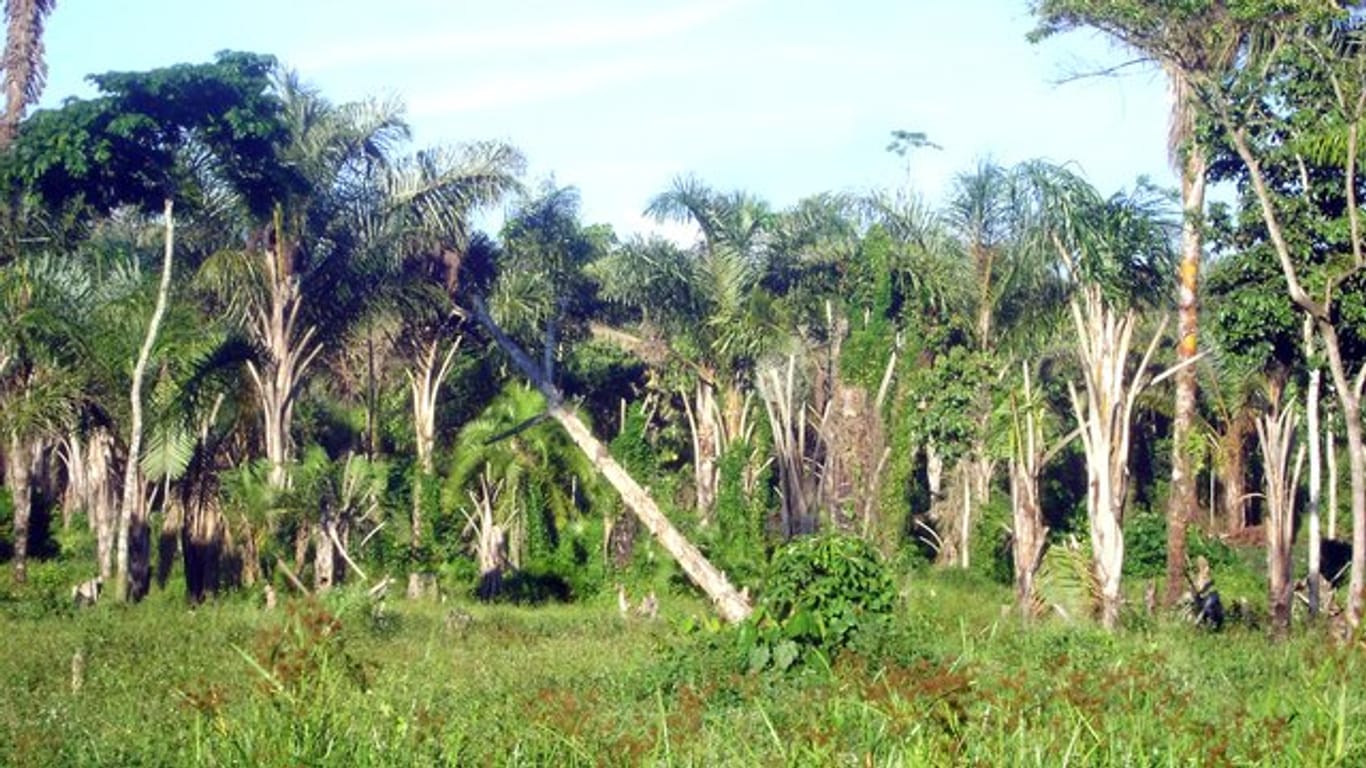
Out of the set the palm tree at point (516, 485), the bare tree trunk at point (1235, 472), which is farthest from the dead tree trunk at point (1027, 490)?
the palm tree at point (516, 485)

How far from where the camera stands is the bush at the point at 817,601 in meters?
11.9

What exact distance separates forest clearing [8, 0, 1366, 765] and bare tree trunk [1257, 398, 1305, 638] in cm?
11

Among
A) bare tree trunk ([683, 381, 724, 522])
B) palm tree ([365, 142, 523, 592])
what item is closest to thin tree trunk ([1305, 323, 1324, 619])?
palm tree ([365, 142, 523, 592])

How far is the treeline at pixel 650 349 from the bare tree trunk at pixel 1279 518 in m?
0.06

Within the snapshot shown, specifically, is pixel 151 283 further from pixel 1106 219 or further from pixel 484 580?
pixel 1106 219

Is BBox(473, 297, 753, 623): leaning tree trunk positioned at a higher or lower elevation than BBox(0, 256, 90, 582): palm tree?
lower

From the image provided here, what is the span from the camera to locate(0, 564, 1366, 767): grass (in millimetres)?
7242

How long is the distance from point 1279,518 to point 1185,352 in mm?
2328

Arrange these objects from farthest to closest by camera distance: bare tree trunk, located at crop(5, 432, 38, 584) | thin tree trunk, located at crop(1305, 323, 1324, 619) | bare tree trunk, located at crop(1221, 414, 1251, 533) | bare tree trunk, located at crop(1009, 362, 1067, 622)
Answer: bare tree trunk, located at crop(1221, 414, 1251, 533) → bare tree trunk, located at crop(5, 432, 38, 584) → bare tree trunk, located at crop(1009, 362, 1067, 622) → thin tree trunk, located at crop(1305, 323, 1324, 619)

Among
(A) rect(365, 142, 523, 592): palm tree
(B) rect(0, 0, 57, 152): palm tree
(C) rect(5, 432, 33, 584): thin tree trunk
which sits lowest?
(C) rect(5, 432, 33, 584): thin tree trunk

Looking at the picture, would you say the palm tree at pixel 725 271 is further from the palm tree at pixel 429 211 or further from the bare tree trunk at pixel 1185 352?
the bare tree trunk at pixel 1185 352

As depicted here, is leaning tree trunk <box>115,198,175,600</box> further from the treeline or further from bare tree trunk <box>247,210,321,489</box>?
bare tree trunk <box>247,210,321,489</box>

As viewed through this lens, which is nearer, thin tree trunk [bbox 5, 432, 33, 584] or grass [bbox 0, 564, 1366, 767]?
grass [bbox 0, 564, 1366, 767]

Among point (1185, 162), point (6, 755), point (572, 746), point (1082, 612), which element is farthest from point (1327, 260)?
point (6, 755)
